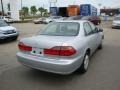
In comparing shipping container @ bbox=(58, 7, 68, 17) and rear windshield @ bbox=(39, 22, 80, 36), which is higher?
shipping container @ bbox=(58, 7, 68, 17)

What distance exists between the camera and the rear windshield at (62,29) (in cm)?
529

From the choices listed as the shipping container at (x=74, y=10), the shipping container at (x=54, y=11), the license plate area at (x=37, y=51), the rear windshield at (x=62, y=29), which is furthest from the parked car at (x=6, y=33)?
the shipping container at (x=54, y=11)

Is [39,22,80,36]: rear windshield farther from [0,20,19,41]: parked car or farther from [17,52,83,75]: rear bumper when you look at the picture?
[0,20,19,41]: parked car

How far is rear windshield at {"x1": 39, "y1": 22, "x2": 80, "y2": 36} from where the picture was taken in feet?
17.3

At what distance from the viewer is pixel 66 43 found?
170 inches

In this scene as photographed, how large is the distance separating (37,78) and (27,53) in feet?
2.42

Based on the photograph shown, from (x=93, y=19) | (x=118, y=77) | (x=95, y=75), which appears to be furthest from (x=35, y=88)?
(x=93, y=19)

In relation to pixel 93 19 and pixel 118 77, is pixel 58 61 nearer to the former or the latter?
pixel 118 77

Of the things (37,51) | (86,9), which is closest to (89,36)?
(37,51)

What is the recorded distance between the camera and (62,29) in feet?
18.1

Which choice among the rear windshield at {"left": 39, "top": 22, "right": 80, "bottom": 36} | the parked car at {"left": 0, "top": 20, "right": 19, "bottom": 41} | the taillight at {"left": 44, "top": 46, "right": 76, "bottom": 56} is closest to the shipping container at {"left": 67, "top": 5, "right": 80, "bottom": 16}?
the parked car at {"left": 0, "top": 20, "right": 19, "bottom": 41}

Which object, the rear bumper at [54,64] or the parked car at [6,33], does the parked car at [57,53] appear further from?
the parked car at [6,33]

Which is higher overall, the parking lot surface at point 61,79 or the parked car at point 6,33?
the parked car at point 6,33

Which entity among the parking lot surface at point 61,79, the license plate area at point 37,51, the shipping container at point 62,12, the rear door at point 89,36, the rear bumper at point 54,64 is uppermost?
the shipping container at point 62,12
